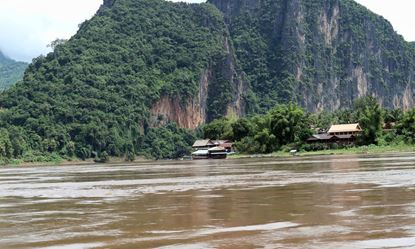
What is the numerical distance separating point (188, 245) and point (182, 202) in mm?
7679

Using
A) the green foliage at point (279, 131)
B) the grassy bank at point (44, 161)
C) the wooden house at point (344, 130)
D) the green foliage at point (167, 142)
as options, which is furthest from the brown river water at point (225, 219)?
the green foliage at point (167, 142)

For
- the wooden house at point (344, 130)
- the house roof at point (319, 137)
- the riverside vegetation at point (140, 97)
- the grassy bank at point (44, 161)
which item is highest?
the riverside vegetation at point (140, 97)

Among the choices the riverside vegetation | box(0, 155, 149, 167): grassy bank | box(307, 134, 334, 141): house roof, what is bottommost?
box(0, 155, 149, 167): grassy bank

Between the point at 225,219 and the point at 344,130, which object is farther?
the point at 344,130

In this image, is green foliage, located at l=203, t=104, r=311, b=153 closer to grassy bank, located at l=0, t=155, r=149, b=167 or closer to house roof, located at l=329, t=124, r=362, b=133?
house roof, located at l=329, t=124, r=362, b=133

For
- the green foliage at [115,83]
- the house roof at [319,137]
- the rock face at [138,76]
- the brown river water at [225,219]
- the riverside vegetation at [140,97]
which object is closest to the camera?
the brown river water at [225,219]

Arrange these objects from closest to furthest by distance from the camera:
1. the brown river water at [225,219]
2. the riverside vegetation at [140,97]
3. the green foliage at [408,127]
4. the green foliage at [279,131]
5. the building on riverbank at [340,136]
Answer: the brown river water at [225,219] < the green foliage at [408,127] < the building on riverbank at [340,136] < the green foliage at [279,131] < the riverside vegetation at [140,97]

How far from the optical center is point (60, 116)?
136m

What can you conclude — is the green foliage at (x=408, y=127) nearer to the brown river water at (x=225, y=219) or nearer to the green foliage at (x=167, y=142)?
the brown river water at (x=225, y=219)

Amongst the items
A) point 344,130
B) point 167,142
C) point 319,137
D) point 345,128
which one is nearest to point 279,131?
point 319,137

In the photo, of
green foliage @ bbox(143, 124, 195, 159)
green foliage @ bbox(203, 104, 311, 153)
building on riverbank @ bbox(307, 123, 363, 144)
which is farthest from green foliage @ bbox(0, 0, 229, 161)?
building on riverbank @ bbox(307, 123, 363, 144)

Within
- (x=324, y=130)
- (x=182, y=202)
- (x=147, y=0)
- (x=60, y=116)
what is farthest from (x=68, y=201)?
(x=147, y=0)

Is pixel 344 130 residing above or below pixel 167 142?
above

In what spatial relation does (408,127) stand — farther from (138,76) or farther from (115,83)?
(138,76)
